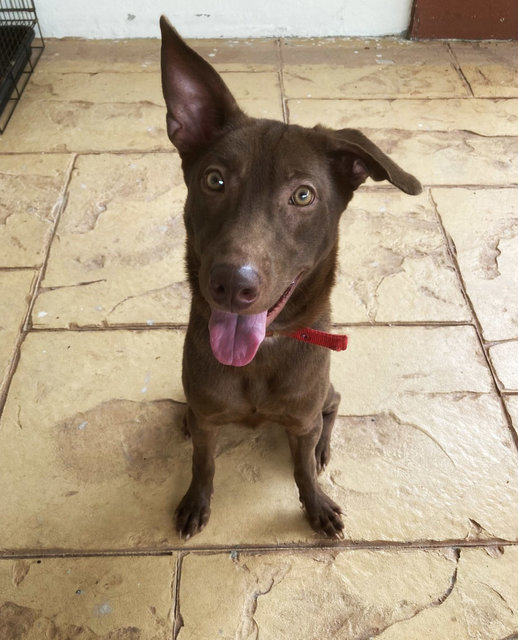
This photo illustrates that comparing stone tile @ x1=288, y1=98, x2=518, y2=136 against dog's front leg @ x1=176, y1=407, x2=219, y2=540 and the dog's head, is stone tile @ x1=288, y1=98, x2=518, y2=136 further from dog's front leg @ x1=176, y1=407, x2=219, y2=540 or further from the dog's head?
dog's front leg @ x1=176, y1=407, x2=219, y2=540

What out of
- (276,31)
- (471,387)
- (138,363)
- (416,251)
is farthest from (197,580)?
(276,31)

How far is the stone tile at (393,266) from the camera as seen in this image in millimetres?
2824

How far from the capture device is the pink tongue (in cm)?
158

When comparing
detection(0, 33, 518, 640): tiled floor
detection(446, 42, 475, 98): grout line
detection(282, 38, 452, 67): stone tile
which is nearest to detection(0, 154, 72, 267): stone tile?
detection(0, 33, 518, 640): tiled floor

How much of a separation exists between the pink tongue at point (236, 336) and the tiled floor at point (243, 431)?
831 mm

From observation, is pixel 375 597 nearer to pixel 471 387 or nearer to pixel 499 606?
pixel 499 606

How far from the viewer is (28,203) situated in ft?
11.0

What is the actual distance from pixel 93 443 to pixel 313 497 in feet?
3.00

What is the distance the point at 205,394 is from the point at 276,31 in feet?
13.3

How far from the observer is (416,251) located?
10.2 feet

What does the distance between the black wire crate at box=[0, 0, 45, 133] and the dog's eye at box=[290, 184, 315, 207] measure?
3.09 meters

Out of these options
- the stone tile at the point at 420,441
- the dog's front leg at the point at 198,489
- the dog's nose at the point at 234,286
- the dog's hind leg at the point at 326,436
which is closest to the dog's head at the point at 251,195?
the dog's nose at the point at 234,286

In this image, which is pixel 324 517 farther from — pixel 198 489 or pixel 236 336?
pixel 236 336

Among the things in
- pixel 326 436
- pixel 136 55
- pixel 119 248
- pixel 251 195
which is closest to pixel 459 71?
pixel 136 55
